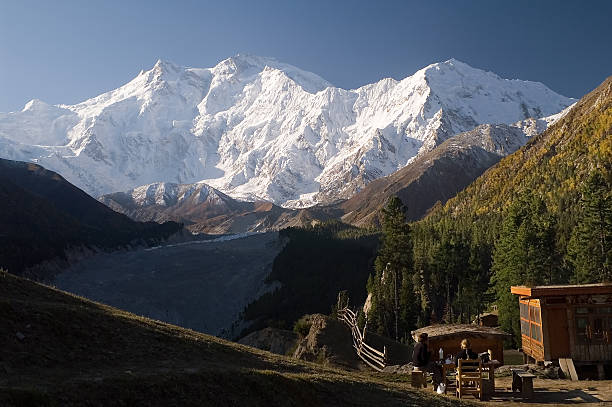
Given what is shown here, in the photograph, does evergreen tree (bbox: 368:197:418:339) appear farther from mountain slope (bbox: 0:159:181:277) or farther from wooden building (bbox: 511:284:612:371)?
mountain slope (bbox: 0:159:181:277)

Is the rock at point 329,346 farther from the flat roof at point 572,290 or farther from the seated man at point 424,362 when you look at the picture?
the seated man at point 424,362

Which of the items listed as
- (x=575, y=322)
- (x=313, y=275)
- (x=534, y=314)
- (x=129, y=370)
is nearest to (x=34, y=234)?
(x=313, y=275)

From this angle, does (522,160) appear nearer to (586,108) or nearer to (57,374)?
(586,108)

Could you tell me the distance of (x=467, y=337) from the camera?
86.6 ft

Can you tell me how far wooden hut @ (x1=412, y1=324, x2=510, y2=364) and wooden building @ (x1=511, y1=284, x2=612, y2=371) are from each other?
272 cm

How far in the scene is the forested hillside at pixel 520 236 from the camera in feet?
168

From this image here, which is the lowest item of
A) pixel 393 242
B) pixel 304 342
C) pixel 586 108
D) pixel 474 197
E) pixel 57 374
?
pixel 304 342

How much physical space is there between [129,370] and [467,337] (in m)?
18.1

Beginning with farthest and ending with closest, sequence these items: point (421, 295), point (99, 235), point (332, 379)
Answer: point (99, 235), point (421, 295), point (332, 379)

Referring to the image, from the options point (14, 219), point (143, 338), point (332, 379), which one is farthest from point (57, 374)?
point (14, 219)

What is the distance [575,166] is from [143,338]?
130358 millimetres

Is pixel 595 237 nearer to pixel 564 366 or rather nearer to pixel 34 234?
pixel 564 366

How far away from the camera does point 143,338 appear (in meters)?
18.2

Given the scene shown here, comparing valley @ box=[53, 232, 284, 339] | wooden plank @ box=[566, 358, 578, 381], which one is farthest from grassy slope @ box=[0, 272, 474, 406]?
valley @ box=[53, 232, 284, 339]
